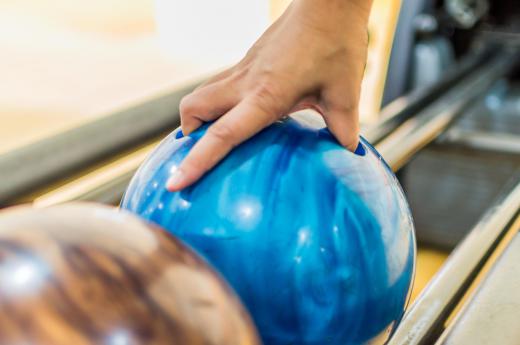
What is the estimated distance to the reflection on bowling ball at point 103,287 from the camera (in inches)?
12.3

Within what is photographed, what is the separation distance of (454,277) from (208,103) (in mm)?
422

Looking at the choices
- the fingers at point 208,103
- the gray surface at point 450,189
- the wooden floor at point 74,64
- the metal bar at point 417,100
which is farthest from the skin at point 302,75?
the wooden floor at point 74,64

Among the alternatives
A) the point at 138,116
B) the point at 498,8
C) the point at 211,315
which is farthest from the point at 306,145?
the point at 498,8

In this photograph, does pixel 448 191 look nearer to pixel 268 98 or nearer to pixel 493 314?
pixel 493 314

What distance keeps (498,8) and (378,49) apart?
61 cm

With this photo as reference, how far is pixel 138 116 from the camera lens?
1313 mm

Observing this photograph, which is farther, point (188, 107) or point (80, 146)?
point (80, 146)

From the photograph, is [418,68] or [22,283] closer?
[22,283]

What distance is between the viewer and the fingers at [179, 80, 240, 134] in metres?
0.63

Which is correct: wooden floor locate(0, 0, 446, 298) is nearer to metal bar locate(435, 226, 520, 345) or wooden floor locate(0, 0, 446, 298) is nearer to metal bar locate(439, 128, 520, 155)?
metal bar locate(439, 128, 520, 155)

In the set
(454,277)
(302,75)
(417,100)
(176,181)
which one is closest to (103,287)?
(176,181)

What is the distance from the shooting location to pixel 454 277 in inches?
32.5

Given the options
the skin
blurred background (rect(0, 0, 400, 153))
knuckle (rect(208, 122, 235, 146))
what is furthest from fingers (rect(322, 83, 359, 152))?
blurred background (rect(0, 0, 400, 153))

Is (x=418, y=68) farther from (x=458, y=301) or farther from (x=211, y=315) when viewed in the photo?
(x=211, y=315)
